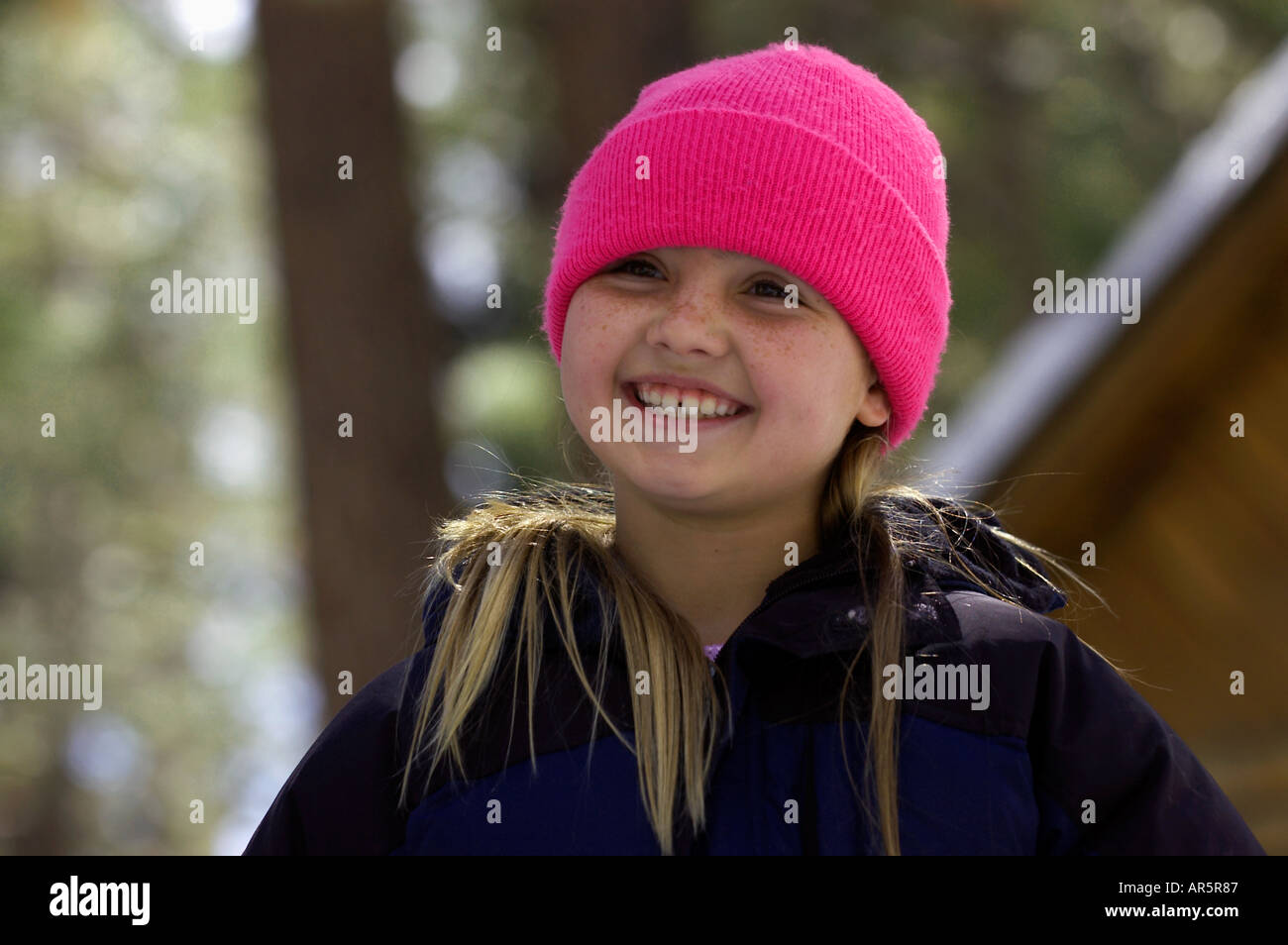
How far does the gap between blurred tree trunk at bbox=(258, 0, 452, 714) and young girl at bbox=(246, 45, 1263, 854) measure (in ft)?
12.0

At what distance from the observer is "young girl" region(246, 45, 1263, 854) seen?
71.7 inches

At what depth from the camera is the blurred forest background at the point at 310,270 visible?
6.02m

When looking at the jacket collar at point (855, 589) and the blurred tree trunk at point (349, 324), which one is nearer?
the jacket collar at point (855, 589)

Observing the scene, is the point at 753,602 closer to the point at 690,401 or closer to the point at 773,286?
the point at 690,401

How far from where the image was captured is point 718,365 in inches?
79.4

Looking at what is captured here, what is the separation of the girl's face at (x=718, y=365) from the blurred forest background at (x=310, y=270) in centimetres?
52

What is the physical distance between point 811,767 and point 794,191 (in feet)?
2.73

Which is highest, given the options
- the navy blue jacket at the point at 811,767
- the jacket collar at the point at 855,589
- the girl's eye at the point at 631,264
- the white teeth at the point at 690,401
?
the girl's eye at the point at 631,264

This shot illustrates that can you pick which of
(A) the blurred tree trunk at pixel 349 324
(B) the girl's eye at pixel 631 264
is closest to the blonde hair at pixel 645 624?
(B) the girl's eye at pixel 631 264

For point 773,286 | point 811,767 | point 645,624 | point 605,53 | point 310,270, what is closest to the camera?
point 811,767

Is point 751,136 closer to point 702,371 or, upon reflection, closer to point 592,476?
point 702,371

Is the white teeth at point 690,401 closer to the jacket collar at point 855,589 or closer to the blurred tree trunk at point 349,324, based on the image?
the jacket collar at point 855,589

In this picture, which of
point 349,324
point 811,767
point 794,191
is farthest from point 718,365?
point 349,324
